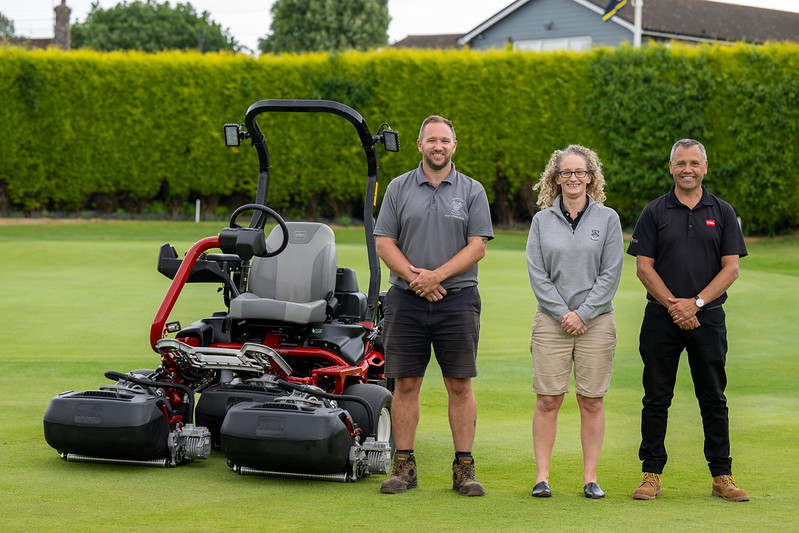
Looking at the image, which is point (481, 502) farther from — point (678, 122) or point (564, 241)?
point (678, 122)

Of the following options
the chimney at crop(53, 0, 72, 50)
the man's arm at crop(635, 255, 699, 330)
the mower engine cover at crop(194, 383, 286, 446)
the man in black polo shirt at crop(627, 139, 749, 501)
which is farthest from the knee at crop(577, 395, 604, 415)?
the chimney at crop(53, 0, 72, 50)

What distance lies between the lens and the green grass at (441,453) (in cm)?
502

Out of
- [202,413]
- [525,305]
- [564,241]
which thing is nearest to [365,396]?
[202,413]

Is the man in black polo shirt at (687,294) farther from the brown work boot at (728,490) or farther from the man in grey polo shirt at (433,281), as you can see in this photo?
the man in grey polo shirt at (433,281)

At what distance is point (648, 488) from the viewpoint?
18.4 ft

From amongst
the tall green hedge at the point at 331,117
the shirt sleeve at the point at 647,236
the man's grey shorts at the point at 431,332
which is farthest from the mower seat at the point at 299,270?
the tall green hedge at the point at 331,117

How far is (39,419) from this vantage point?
7.45 meters

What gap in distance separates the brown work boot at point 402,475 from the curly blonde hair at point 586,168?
145 centimetres

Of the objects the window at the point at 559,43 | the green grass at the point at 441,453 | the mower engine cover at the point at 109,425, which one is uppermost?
the window at the point at 559,43

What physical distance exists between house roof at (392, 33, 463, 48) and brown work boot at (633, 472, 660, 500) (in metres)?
42.6

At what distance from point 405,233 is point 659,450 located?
5.42ft

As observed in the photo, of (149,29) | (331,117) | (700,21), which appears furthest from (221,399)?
(149,29)

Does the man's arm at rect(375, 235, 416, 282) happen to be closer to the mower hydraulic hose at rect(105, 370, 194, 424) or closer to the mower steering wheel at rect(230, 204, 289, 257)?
the mower steering wheel at rect(230, 204, 289, 257)

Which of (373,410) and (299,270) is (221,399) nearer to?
(373,410)
